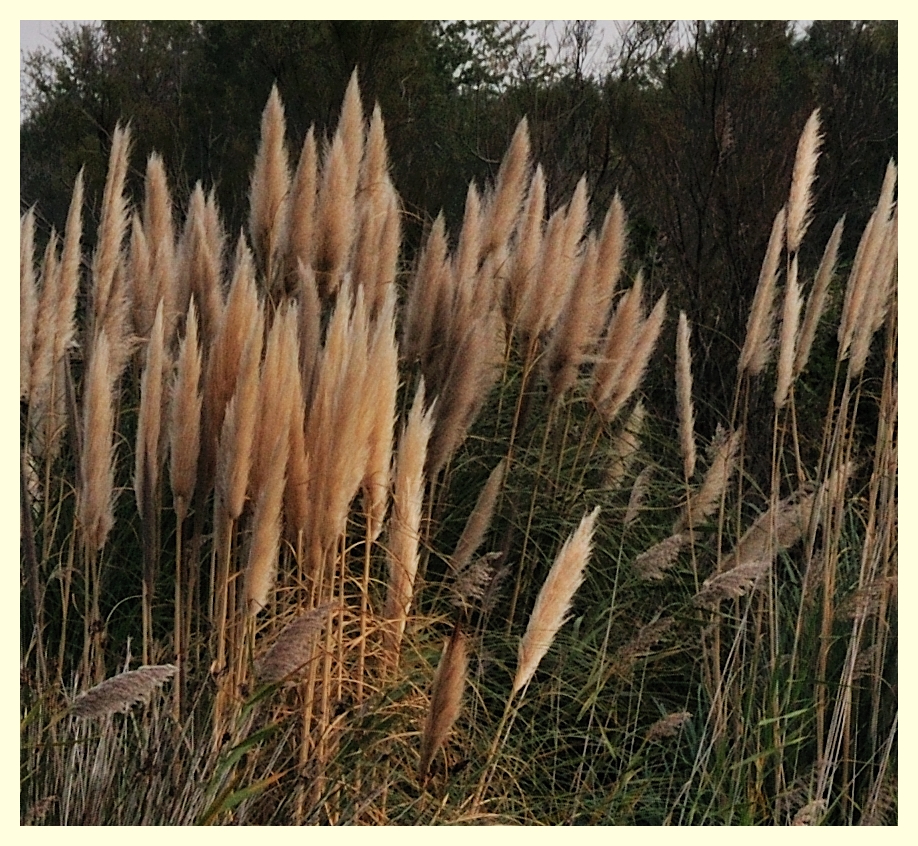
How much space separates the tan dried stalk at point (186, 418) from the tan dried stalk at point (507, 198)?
110 cm

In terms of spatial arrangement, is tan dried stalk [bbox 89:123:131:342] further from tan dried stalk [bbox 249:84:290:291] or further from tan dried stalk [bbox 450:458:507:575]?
tan dried stalk [bbox 450:458:507:575]

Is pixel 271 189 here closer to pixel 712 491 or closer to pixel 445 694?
pixel 712 491

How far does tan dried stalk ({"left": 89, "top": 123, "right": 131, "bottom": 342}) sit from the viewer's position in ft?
8.57

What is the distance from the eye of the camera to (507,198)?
124 inches

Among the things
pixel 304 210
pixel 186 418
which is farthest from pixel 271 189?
pixel 186 418

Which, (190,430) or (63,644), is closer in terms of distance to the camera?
(190,430)

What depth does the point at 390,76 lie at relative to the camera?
373 centimetres

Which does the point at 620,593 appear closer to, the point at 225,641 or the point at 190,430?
the point at 225,641

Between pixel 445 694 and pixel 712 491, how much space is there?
119cm

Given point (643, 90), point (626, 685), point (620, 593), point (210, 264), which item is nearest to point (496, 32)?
point (643, 90)

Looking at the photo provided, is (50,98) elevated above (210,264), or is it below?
above
